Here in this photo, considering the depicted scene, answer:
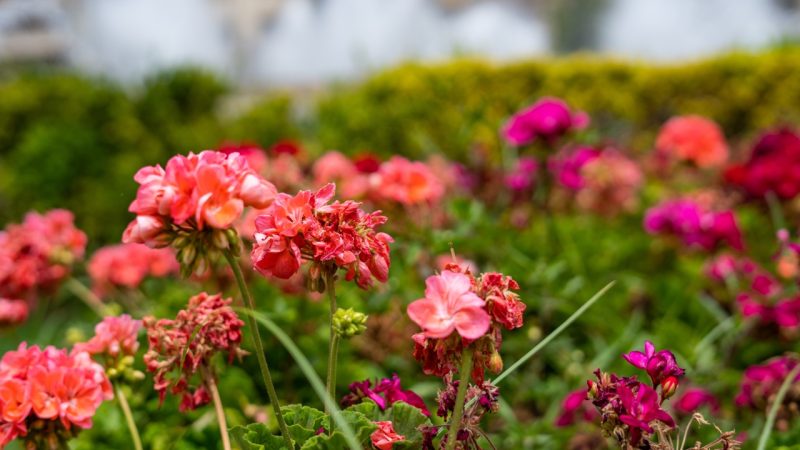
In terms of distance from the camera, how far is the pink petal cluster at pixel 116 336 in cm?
101

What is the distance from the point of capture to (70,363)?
937 millimetres

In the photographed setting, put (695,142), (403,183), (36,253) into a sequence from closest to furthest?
(36,253)
(403,183)
(695,142)

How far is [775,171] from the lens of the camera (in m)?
2.26

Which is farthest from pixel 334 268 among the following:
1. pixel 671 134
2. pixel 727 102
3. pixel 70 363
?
pixel 727 102

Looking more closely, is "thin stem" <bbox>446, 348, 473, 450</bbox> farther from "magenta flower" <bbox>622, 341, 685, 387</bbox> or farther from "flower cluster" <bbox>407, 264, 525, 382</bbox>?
"magenta flower" <bbox>622, 341, 685, 387</bbox>

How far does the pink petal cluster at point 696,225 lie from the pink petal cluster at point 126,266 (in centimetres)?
147

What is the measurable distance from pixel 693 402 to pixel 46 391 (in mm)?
1143

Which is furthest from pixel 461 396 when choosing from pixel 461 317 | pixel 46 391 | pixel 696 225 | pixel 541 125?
pixel 696 225

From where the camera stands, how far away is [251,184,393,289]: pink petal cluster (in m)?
0.79

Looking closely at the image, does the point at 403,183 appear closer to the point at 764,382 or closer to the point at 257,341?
the point at 764,382

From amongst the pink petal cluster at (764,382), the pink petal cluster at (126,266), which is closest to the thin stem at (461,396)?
the pink petal cluster at (764,382)

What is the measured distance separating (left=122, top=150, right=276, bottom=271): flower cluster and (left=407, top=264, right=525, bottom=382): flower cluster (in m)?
0.19

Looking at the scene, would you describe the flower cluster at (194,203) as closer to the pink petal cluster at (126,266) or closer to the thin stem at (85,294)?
the thin stem at (85,294)

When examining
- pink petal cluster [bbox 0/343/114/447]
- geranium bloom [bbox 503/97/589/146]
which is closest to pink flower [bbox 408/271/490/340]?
pink petal cluster [bbox 0/343/114/447]
